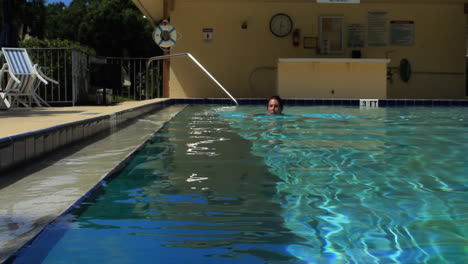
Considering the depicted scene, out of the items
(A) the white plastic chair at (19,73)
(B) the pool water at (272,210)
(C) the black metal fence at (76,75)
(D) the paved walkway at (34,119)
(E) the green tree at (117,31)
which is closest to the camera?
(B) the pool water at (272,210)

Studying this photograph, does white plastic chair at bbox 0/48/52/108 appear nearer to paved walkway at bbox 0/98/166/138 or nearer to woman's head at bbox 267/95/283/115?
paved walkway at bbox 0/98/166/138

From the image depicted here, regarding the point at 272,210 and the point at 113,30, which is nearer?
the point at 272,210

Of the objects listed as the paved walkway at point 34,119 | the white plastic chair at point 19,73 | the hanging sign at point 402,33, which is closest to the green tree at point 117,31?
the hanging sign at point 402,33

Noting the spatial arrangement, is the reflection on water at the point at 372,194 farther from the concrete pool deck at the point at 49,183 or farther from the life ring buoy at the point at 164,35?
the life ring buoy at the point at 164,35

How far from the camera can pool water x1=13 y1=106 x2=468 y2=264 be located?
2.08m

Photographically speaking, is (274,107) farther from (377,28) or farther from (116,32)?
(116,32)

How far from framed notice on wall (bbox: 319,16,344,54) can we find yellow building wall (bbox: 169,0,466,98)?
0.56ft

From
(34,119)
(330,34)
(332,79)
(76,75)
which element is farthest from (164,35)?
(34,119)

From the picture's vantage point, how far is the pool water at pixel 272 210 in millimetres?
2082

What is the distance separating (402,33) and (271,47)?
12.5 feet

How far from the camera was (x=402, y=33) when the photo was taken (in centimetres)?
1678

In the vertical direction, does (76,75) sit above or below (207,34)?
below

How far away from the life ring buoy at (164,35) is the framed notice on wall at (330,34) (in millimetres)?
4289

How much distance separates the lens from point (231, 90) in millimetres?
16750
